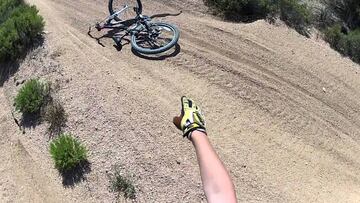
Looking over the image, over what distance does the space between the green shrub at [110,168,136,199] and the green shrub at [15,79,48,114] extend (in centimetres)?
246

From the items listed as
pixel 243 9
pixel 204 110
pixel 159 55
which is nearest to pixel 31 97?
pixel 159 55

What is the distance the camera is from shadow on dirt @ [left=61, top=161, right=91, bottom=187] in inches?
351

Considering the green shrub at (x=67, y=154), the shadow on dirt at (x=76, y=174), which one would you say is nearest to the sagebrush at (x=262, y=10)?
the green shrub at (x=67, y=154)

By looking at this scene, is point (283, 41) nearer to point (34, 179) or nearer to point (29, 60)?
point (29, 60)

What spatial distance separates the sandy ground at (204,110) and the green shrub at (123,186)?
0.12m

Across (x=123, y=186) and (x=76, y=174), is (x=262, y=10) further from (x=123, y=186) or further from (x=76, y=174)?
(x=76, y=174)

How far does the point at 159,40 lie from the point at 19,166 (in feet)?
13.4

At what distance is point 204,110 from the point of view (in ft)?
32.8

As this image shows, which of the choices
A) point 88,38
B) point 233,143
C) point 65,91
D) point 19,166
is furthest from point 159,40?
point 19,166

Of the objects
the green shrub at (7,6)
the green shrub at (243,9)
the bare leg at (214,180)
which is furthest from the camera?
the green shrub at (243,9)

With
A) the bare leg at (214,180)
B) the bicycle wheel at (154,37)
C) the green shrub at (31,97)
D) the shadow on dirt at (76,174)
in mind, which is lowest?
the shadow on dirt at (76,174)

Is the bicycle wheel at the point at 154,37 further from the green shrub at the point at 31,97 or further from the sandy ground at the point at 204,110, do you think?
the green shrub at the point at 31,97

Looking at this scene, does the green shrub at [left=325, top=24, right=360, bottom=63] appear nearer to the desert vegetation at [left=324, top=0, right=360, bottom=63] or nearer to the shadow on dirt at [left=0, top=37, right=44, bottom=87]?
the desert vegetation at [left=324, top=0, right=360, bottom=63]

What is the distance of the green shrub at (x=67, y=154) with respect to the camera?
8920 mm
